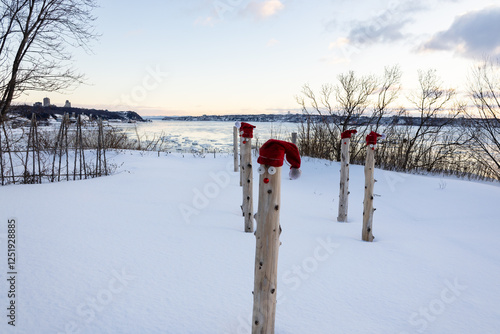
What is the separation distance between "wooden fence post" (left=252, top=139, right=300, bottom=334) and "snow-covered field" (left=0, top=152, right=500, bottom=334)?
0.39 metres

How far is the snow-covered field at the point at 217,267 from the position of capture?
7.47 feet

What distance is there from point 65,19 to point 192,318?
989 cm

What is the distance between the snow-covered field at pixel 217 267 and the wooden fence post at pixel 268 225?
1.27ft

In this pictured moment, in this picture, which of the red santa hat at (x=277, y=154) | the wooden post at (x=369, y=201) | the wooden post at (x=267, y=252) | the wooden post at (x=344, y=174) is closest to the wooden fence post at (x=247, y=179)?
the wooden post at (x=369, y=201)

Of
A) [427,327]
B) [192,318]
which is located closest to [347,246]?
[427,327]

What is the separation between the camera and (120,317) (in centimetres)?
221

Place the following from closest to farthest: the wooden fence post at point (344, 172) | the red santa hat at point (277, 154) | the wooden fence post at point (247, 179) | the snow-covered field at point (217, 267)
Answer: the red santa hat at point (277, 154), the snow-covered field at point (217, 267), the wooden fence post at point (247, 179), the wooden fence post at point (344, 172)

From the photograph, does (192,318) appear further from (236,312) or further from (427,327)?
(427,327)

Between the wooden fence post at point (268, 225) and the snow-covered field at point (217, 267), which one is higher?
the wooden fence post at point (268, 225)

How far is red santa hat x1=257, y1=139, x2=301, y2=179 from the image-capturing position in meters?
1.75

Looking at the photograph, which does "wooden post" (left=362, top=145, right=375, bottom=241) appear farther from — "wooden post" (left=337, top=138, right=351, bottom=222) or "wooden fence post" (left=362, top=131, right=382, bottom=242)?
"wooden post" (left=337, top=138, right=351, bottom=222)

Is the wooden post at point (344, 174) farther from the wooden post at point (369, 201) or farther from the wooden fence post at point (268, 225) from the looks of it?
the wooden fence post at point (268, 225)

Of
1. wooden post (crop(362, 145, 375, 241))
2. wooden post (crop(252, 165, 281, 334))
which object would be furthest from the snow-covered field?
wooden post (crop(252, 165, 281, 334))

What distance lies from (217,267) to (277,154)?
77.2 inches
